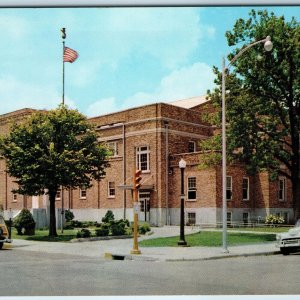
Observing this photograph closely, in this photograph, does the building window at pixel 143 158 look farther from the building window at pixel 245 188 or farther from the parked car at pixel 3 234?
the parked car at pixel 3 234

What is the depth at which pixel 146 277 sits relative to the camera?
554 inches

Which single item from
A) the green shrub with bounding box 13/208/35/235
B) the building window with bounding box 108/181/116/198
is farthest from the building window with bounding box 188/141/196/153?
the green shrub with bounding box 13/208/35/235

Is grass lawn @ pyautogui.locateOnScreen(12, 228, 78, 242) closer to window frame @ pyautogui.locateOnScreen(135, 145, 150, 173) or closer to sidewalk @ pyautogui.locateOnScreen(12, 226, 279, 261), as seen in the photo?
sidewalk @ pyautogui.locateOnScreen(12, 226, 279, 261)

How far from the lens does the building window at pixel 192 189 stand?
31586mm

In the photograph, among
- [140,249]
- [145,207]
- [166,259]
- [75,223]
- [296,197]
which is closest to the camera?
[166,259]

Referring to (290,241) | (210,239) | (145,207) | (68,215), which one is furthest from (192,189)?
(290,241)

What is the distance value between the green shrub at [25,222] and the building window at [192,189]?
9.21 m

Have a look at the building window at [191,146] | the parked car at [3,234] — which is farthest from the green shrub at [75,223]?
the parked car at [3,234]

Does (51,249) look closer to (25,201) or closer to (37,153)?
(37,153)

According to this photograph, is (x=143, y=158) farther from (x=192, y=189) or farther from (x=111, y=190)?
(x=192, y=189)

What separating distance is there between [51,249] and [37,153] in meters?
5.43

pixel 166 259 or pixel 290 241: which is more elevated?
pixel 290 241

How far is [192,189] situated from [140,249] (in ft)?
37.2

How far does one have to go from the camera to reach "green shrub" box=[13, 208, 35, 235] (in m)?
27.0
